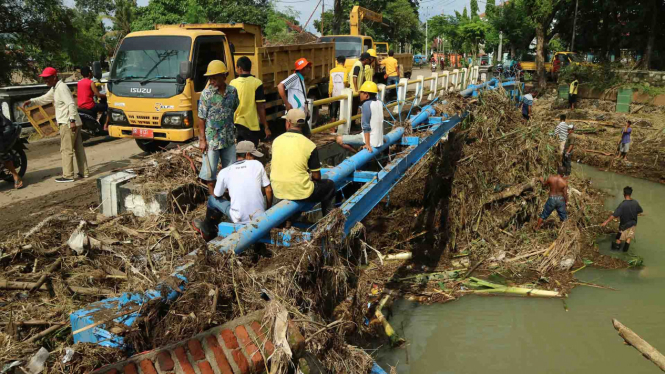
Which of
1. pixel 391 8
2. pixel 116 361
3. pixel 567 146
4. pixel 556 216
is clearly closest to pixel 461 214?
pixel 556 216

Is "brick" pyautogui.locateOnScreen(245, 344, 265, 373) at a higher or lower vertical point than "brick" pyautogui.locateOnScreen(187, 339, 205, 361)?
Result: lower

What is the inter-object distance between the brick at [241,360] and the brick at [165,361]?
32 centimetres

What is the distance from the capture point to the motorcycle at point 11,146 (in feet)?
24.4

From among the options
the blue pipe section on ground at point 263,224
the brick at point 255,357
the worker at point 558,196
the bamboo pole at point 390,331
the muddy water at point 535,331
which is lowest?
the muddy water at point 535,331

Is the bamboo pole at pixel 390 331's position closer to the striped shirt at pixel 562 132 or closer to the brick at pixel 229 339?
the brick at pixel 229 339

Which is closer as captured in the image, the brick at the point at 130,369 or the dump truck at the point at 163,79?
the brick at the point at 130,369

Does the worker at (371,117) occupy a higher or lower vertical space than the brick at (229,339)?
higher

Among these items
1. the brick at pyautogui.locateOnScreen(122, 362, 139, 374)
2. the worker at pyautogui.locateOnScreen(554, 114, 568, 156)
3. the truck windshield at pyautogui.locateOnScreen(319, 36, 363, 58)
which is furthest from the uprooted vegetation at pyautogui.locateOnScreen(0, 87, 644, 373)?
the truck windshield at pyautogui.locateOnScreen(319, 36, 363, 58)

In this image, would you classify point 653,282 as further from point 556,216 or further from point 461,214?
point 461,214

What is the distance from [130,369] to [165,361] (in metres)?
0.17

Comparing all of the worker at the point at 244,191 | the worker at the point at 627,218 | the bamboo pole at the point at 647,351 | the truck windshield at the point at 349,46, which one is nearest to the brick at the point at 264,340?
the worker at the point at 244,191

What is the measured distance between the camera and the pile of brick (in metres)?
2.46

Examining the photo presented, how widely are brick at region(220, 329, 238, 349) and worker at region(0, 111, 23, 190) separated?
6514mm

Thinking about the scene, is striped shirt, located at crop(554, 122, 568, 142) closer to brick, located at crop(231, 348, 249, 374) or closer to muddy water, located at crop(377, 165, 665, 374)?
muddy water, located at crop(377, 165, 665, 374)
